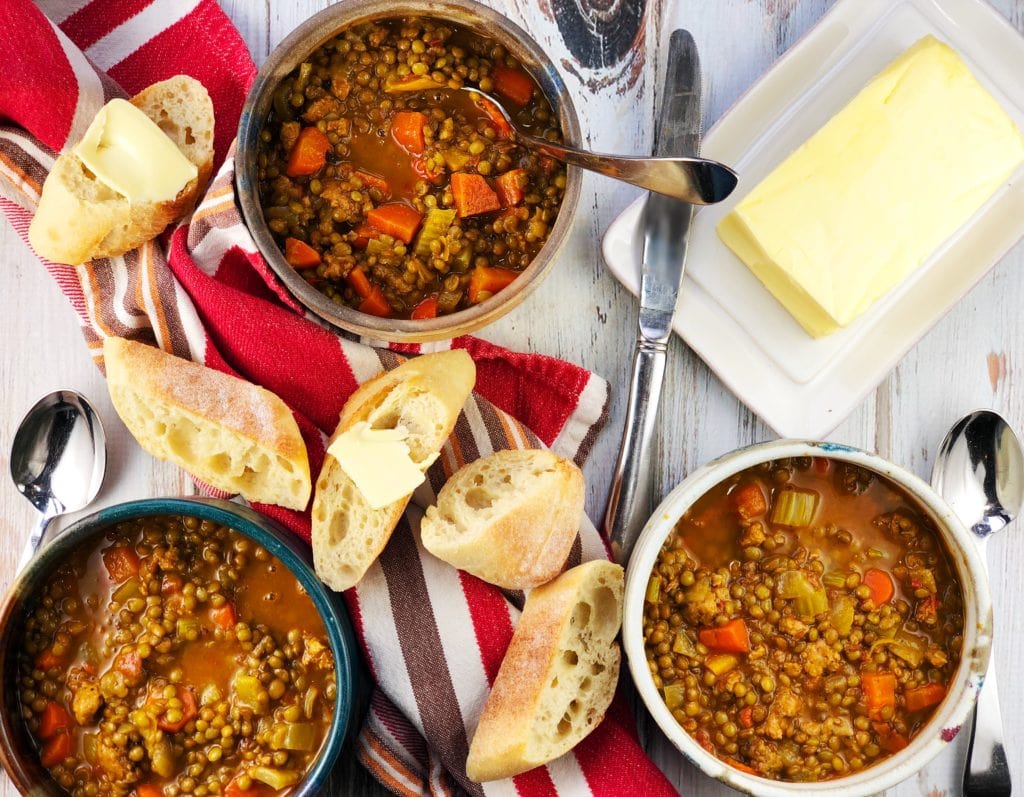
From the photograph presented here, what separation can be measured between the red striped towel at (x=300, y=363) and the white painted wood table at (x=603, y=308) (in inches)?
7.9

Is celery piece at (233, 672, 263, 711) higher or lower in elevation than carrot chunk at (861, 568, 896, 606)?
lower

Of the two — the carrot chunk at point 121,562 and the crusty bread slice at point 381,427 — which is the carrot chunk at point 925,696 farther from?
the carrot chunk at point 121,562

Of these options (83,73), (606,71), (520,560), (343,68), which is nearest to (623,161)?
(606,71)

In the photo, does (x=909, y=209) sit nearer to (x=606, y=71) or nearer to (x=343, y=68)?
(x=606, y=71)

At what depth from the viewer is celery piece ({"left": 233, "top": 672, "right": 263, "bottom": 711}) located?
98.6 inches

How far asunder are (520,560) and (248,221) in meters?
1.09

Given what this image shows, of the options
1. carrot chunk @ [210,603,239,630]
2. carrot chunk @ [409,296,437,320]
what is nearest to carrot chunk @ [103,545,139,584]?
carrot chunk @ [210,603,239,630]

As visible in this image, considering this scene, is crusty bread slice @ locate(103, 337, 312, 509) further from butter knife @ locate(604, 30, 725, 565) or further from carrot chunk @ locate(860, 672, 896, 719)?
carrot chunk @ locate(860, 672, 896, 719)

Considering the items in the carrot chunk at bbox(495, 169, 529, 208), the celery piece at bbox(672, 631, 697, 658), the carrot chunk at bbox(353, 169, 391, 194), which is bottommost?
the celery piece at bbox(672, 631, 697, 658)

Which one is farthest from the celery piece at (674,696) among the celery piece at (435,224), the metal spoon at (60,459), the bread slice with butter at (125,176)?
the bread slice with butter at (125,176)

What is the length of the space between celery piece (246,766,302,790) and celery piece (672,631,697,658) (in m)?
1.01

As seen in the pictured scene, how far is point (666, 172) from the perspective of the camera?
240cm

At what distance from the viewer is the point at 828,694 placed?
259 cm

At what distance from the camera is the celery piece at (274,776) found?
249 cm
